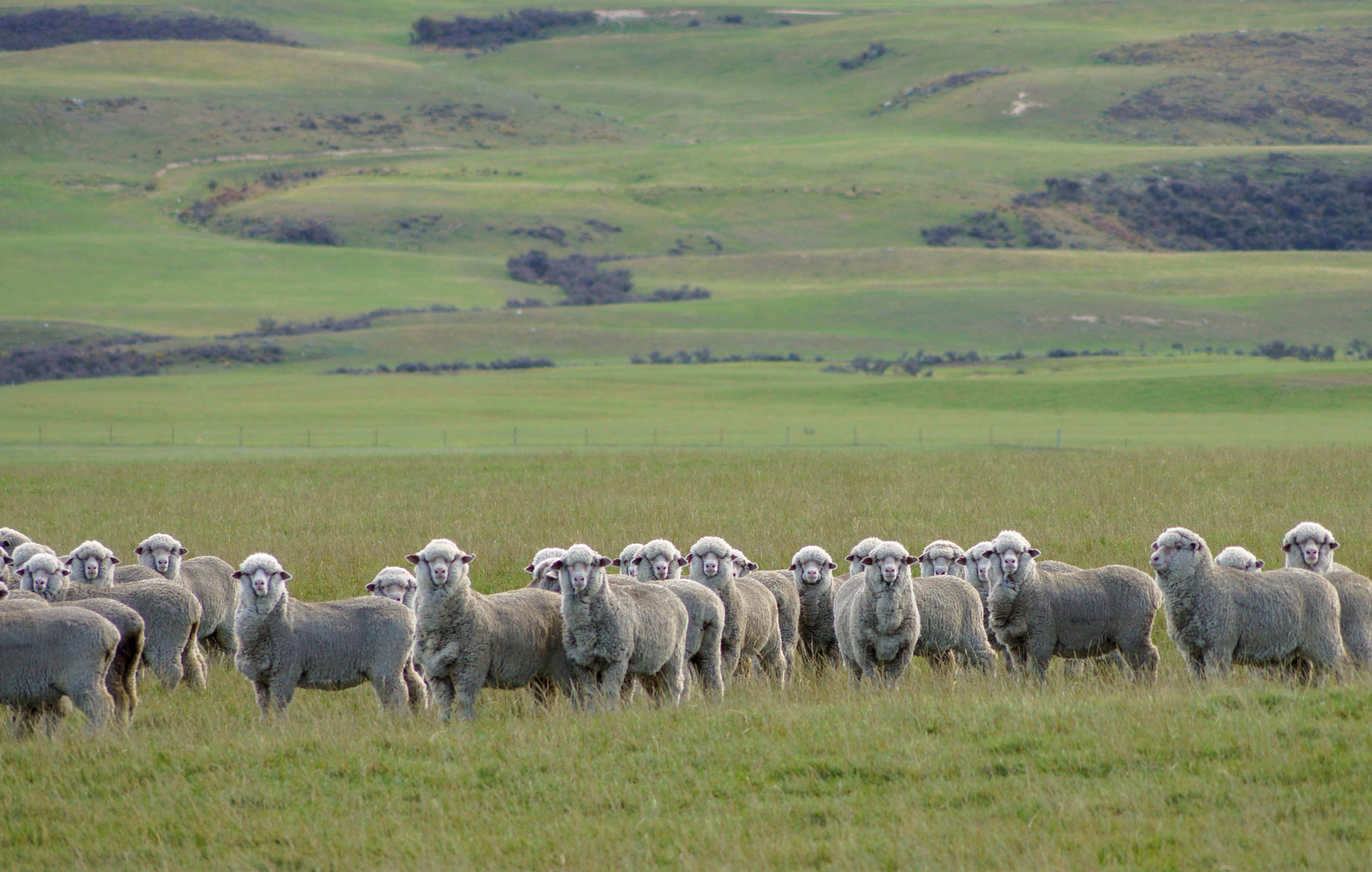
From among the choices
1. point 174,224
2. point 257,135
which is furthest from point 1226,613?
point 257,135

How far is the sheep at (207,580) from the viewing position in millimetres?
15172

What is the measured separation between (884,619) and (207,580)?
7.21 meters

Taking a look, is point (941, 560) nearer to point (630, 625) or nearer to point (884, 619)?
point (884, 619)

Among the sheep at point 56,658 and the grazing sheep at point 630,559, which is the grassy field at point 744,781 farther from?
the grazing sheep at point 630,559

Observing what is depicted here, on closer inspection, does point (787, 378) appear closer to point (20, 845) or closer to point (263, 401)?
point (263, 401)

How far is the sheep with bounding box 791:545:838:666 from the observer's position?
15.5 metres

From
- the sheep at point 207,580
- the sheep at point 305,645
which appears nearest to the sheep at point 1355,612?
the sheep at point 305,645

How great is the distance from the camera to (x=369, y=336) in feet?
271

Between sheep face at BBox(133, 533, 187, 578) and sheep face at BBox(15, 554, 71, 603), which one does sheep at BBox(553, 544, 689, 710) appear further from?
sheep face at BBox(133, 533, 187, 578)

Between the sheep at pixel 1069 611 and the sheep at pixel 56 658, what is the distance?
8017mm

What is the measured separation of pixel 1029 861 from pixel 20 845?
596cm

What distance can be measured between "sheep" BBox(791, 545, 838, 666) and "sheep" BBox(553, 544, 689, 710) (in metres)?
3.00

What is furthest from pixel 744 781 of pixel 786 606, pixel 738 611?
pixel 786 606

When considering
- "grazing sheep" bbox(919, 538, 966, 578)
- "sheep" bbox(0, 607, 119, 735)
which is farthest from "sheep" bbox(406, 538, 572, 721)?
"grazing sheep" bbox(919, 538, 966, 578)
